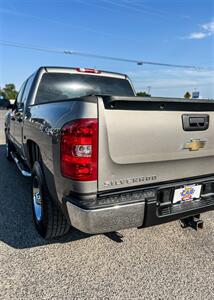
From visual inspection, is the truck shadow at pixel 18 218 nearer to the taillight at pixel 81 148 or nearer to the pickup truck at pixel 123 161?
the pickup truck at pixel 123 161

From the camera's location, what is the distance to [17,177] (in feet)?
17.3

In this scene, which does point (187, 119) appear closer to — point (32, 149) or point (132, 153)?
point (132, 153)

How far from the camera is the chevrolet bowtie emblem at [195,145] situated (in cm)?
229

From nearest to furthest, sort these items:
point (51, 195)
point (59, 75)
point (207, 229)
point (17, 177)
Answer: point (51, 195)
point (207, 229)
point (59, 75)
point (17, 177)

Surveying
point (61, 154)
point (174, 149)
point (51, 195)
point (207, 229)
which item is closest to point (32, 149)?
point (51, 195)

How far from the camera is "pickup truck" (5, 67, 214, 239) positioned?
1907mm

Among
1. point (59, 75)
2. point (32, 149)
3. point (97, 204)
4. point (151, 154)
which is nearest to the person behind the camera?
point (97, 204)

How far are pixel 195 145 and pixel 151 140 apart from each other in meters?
0.52

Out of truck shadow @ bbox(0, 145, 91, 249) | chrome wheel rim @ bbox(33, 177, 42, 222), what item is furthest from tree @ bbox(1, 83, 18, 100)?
chrome wheel rim @ bbox(33, 177, 42, 222)

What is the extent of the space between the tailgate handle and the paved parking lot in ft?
4.38

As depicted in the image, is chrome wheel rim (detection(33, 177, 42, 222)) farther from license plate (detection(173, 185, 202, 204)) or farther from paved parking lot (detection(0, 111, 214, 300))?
license plate (detection(173, 185, 202, 204))

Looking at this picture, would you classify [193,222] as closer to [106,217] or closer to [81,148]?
[106,217]

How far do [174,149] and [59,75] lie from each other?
225 cm

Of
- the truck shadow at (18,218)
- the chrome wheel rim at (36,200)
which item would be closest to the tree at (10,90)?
the truck shadow at (18,218)
